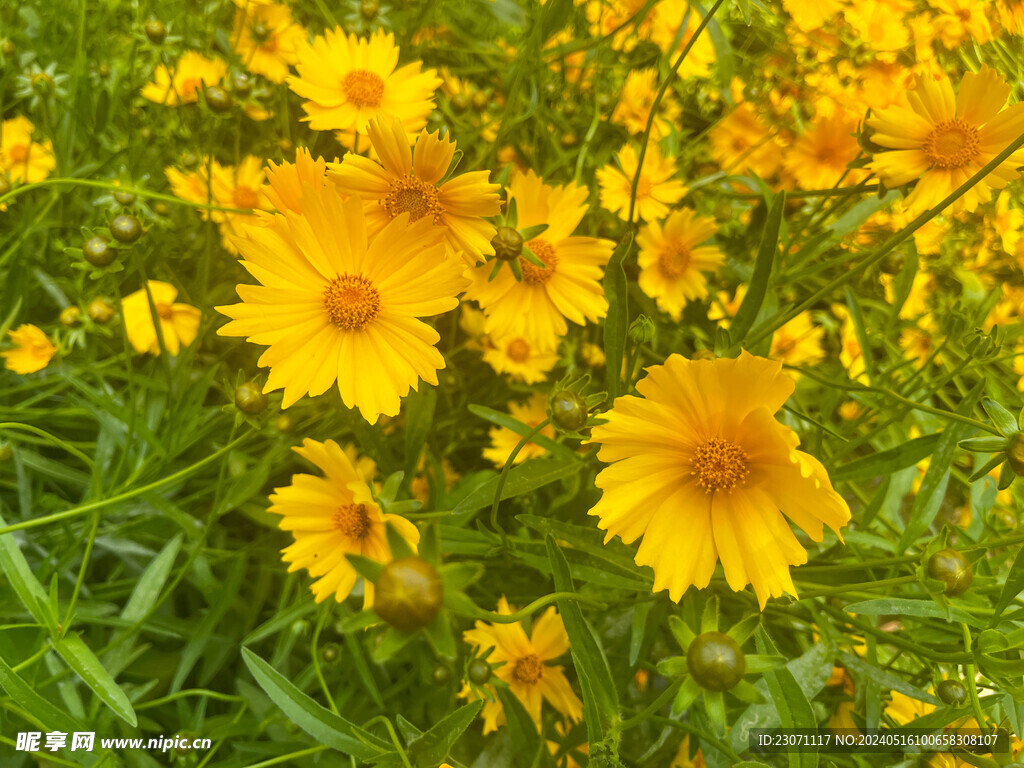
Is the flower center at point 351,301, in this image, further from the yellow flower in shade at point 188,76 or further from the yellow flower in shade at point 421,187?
the yellow flower in shade at point 188,76

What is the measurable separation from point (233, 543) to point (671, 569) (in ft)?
2.41

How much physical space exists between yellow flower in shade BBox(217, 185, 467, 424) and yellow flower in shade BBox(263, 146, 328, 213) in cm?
2

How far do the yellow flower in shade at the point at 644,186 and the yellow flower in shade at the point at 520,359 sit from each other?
24 cm

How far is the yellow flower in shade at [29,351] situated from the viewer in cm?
93

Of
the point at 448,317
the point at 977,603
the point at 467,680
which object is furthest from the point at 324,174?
the point at 977,603

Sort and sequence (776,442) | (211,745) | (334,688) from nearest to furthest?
(776,442) → (211,745) → (334,688)

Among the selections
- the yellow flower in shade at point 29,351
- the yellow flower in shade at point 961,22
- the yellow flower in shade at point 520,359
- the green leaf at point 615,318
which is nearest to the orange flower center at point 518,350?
the yellow flower in shade at point 520,359

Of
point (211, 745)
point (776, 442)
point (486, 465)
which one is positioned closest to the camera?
point (776, 442)

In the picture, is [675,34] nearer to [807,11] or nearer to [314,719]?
[807,11]

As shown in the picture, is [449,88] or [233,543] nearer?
[233,543]

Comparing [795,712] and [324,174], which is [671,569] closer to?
[795,712]

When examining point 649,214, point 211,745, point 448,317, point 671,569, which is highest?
point 649,214

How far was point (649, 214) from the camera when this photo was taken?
3.29 feet

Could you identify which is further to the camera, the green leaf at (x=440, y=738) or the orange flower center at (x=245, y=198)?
the orange flower center at (x=245, y=198)
